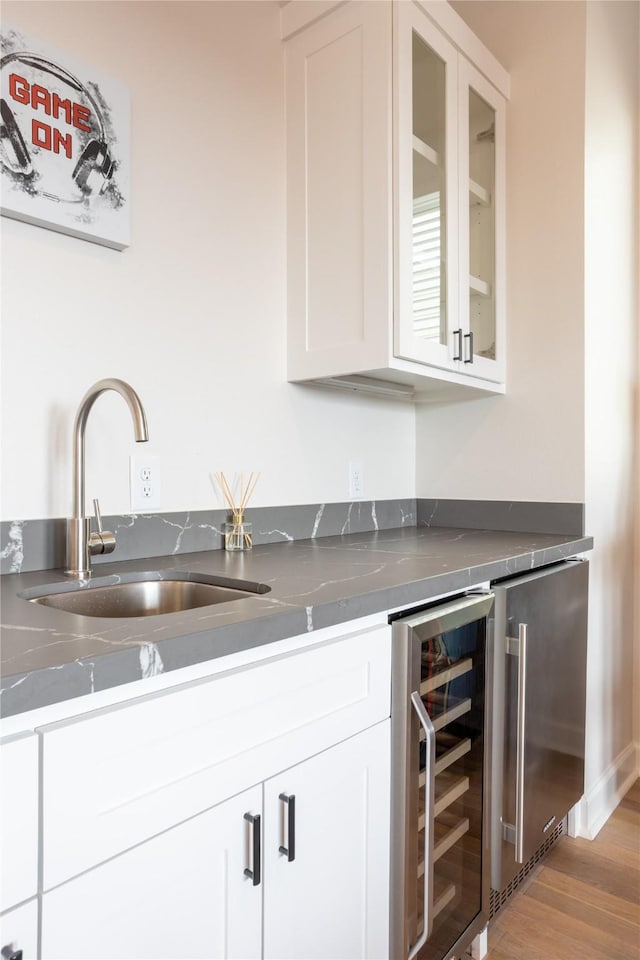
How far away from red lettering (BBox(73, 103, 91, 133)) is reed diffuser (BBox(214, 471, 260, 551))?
81 cm

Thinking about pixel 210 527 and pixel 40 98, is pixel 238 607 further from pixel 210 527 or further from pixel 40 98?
pixel 40 98

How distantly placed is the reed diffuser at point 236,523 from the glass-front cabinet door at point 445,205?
0.55m

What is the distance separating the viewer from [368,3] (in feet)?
5.38

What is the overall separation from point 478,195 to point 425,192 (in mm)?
325

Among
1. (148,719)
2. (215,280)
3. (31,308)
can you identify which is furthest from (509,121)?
(148,719)

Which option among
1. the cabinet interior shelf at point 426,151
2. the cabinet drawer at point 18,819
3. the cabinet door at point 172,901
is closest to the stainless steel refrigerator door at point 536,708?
the cabinet door at point 172,901

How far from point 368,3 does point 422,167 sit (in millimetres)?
415

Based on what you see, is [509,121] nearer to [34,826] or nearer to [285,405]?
[285,405]

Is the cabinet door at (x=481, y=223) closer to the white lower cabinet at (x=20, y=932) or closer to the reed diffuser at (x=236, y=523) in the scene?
the reed diffuser at (x=236, y=523)

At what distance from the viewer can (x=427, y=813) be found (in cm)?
116

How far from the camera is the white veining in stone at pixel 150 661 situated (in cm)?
72

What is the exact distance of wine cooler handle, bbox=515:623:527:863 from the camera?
1479 millimetres

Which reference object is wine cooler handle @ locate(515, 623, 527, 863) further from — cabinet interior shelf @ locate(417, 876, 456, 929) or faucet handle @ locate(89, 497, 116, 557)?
faucet handle @ locate(89, 497, 116, 557)

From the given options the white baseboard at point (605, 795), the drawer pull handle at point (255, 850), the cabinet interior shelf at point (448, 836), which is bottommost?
the white baseboard at point (605, 795)
